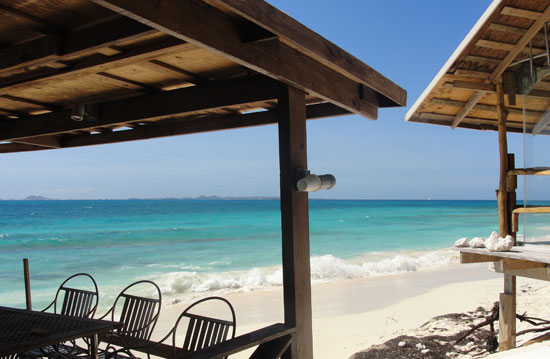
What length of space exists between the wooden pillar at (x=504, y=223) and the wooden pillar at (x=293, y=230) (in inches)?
98.9

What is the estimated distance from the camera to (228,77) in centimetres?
315

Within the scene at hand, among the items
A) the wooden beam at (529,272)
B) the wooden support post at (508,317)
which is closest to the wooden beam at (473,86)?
the wooden beam at (529,272)

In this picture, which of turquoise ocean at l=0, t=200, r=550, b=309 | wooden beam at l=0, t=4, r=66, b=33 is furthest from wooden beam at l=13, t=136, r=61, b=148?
turquoise ocean at l=0, t=200, r=550, b=309

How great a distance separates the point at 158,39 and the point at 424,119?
3.93m

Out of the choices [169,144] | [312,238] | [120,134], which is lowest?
[312,238]

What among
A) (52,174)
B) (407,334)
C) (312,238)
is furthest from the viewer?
(52,174)

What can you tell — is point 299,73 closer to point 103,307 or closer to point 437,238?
point 103,307

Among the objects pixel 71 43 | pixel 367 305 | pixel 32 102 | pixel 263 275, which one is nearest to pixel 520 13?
pixel 71 43

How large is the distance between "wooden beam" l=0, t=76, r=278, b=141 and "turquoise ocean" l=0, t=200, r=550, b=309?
3.51m

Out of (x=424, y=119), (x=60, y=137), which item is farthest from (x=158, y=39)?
(x=424, y=119)

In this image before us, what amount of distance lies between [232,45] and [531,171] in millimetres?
3518

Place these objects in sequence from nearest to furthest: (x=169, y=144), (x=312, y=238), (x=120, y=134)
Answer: (x=120, y=134)
(x=312, y=238)
(x=169, y=144)

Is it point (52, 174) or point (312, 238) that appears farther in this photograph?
point (52, 174)

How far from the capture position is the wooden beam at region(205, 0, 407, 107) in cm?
193
